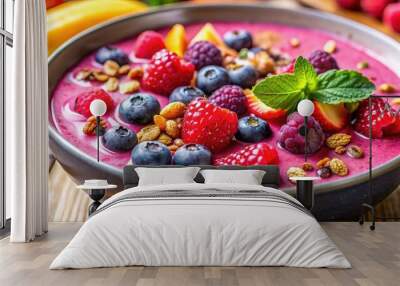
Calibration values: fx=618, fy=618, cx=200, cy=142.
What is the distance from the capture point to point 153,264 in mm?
Answer: 3176

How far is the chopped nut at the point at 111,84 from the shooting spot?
511cm

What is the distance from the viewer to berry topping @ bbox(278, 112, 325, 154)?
4844 millimetres

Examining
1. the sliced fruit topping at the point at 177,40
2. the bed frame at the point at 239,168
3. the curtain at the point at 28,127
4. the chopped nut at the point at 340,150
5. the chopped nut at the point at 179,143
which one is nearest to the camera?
the curtain at the point at 28,127

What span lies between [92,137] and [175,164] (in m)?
0.71

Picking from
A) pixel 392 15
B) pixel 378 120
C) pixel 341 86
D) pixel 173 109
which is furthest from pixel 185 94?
pixel 392 15

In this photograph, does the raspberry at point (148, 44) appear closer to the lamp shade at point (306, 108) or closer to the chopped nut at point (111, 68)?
the chopped nut at point (111, 68)

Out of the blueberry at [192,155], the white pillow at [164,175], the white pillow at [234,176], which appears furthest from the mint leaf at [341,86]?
the white pillow at [164,175]

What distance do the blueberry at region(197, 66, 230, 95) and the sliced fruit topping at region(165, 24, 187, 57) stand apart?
1.22 feet

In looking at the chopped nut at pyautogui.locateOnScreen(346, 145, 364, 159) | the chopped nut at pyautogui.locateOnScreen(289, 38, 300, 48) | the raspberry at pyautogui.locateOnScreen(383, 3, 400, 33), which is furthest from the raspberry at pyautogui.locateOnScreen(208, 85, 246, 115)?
the raspberry at pyautogui.locateOnScreen(383, 3, 400, 33)

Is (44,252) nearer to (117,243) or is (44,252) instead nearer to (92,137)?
(117,243)

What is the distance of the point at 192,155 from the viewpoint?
482 cm

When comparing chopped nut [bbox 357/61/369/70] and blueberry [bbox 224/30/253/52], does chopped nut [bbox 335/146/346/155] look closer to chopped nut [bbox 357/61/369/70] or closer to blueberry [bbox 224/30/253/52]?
chopped nut [bbox 357/61/369/70]

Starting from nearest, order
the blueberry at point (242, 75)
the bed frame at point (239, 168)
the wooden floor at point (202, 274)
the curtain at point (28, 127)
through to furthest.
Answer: the wooden floor at point (202, 274) → the curtain at point (28, 127) → the bed frame at point (239, 168) → the blueberry at point (242, 75)

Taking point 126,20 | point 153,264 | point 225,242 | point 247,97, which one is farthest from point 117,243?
point 126,20
